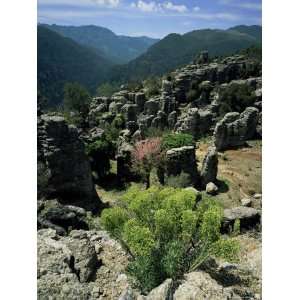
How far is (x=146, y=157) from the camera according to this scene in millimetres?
10555

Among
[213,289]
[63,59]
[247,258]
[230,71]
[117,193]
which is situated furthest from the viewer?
[63,59]

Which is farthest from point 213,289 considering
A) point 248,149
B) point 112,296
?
point 248,149

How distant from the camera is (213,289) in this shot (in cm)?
480

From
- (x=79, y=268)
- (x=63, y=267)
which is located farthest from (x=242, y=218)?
(x=63, y=267)

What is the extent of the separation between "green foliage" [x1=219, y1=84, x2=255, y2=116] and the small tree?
21.4ft

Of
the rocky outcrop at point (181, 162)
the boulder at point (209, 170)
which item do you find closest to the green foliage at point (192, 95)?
the boulder at point (209, 170)

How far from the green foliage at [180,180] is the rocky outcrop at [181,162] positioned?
0.63 ft

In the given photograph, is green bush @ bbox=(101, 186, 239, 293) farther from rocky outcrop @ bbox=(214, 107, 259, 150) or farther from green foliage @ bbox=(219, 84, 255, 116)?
green foliage @ bbox=(219, 84, 255, 116)

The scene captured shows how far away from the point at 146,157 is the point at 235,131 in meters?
4.86

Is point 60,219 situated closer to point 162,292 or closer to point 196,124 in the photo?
point 162,292

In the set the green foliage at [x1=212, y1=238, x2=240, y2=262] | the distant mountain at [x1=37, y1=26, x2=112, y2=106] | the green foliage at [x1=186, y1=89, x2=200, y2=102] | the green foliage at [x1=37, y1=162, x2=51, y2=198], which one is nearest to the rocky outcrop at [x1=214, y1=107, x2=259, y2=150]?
the green foliage at [x1=186, y1=89, x2=200, y2=102]
